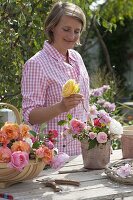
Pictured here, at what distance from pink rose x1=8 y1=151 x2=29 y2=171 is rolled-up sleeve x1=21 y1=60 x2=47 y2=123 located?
602 mm

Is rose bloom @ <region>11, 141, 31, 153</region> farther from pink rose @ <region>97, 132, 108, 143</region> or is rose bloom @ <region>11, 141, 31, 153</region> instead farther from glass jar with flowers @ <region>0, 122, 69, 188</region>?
pink rose @ <region>97, 132, 108, 143</region>

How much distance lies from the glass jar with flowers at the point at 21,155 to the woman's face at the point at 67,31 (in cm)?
73

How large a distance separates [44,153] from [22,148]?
94 millimetres

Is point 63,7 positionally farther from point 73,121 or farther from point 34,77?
point 73,121

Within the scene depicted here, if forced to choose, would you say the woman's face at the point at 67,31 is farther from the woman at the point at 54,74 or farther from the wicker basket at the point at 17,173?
the wicker basket at the point at 17,173

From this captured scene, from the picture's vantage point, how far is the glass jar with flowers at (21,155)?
1847 mm

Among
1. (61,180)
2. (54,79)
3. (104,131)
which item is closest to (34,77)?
(54,79)

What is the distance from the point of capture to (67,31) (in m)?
2.53

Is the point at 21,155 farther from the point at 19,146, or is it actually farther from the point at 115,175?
the point at 115,175

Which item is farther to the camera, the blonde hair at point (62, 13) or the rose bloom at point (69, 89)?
the blonde hair at point (62, 13)

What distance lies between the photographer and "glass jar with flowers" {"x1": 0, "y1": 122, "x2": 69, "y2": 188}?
1.85 m

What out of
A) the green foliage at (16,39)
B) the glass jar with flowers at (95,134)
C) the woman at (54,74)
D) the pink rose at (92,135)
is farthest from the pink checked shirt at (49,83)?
the green foliage at (16,39)

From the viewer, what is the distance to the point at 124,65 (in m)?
15.0

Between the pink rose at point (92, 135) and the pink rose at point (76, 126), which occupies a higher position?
the pink rose at point (76, 126)
